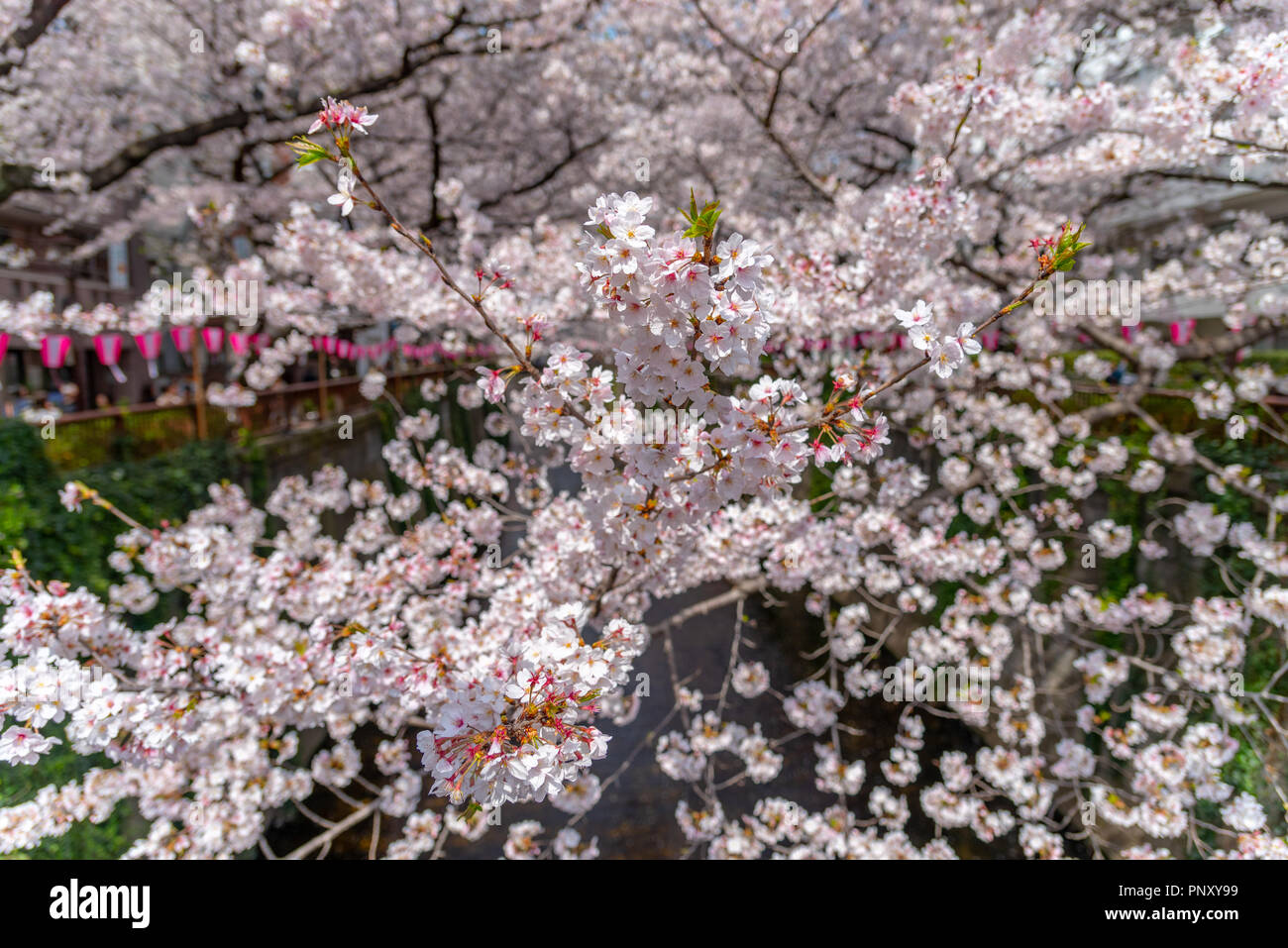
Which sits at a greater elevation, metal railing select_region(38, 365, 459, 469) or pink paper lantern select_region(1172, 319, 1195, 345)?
pink paper lantern select_region(1172, 319, 1195, 345)

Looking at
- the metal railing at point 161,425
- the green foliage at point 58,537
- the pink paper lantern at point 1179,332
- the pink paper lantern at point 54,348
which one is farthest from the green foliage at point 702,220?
the pink paper lantern at point 1179,332

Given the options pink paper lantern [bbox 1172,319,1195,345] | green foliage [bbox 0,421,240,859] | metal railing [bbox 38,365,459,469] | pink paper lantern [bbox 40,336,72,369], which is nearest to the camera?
green foliage [bbox 0,421,240,859]

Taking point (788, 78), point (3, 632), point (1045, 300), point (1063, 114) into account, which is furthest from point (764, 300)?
point (788, 78)

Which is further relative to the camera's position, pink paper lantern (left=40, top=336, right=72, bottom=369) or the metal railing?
pink paper lantern (left=40, top=336, right=72, bottom=369)

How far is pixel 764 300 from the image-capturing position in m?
1.62

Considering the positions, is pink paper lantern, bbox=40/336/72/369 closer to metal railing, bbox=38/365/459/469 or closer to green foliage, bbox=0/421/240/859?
metal railing, bbox=38/365/459/469

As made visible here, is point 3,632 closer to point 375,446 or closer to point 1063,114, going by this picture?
point 1063,114

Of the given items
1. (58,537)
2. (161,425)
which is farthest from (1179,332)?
(161,425)

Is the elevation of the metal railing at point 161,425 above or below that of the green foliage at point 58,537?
above

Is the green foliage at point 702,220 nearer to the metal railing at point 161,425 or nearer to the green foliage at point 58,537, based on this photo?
the metal railing at point 161,425

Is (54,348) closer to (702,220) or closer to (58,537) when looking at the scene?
(58,537)

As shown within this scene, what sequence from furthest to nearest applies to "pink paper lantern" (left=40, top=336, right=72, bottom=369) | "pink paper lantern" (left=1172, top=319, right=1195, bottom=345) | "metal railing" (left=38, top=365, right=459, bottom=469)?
"pink paper lantern" (left=1172, top=319, right=1195, bottom=345) → "pink paper lantern" (left=40, top=336, right=72, bottom=369) → "metal railing" (left=38, top=365, right=459, bottom=469)

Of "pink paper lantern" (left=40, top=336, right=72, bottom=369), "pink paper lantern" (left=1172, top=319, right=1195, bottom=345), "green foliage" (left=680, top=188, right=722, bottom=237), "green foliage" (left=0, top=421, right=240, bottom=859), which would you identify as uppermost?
"pink paper lantern" (left=1172, top=319, right=1195, bottom=345)

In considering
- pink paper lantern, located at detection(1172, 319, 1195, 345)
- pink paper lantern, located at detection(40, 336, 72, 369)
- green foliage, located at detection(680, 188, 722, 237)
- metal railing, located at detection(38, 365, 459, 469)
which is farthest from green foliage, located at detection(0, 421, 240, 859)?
pink paper lantern, located at detection(1172, 319, 1195, 345)
